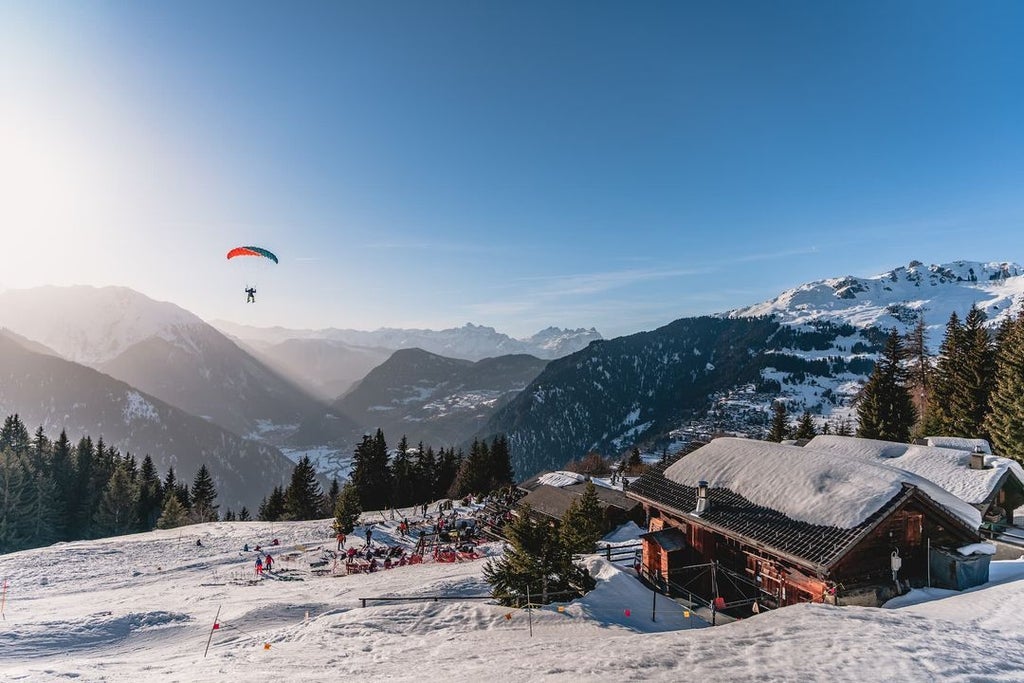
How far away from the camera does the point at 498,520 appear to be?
44.8 m

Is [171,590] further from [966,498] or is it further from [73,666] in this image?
[966,498]

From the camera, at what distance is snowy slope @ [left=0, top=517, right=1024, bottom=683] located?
10.7 meters

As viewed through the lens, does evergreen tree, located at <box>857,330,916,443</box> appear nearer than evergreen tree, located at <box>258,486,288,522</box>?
Yes

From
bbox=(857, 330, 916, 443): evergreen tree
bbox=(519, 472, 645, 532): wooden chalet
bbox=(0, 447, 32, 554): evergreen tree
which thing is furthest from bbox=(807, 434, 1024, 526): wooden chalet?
bbox=(0, 447, 32, 554): evergreen tree

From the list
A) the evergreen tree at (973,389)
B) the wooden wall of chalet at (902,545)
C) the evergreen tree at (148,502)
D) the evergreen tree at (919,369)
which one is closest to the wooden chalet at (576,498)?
the wooden wall of chalet at (902,545)

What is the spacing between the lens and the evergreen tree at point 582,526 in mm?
20562

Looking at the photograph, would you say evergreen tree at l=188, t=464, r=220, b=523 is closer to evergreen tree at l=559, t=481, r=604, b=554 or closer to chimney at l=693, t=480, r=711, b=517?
evergreen tree at l=559, t=481, r=604, b=554

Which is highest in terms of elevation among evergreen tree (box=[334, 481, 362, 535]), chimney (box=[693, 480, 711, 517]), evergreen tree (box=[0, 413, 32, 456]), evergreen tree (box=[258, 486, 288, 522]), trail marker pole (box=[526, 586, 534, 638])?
evergreen tree (box=[0, 413, 32, 456])

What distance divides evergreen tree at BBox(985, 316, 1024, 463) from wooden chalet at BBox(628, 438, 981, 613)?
20.9 meters

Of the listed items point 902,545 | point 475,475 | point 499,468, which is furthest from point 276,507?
point 902,545

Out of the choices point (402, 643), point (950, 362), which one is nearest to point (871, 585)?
point (402, 643)

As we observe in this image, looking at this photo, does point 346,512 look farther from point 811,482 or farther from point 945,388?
point 945,388

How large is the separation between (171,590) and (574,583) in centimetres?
2403

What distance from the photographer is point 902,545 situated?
17.2 meters
